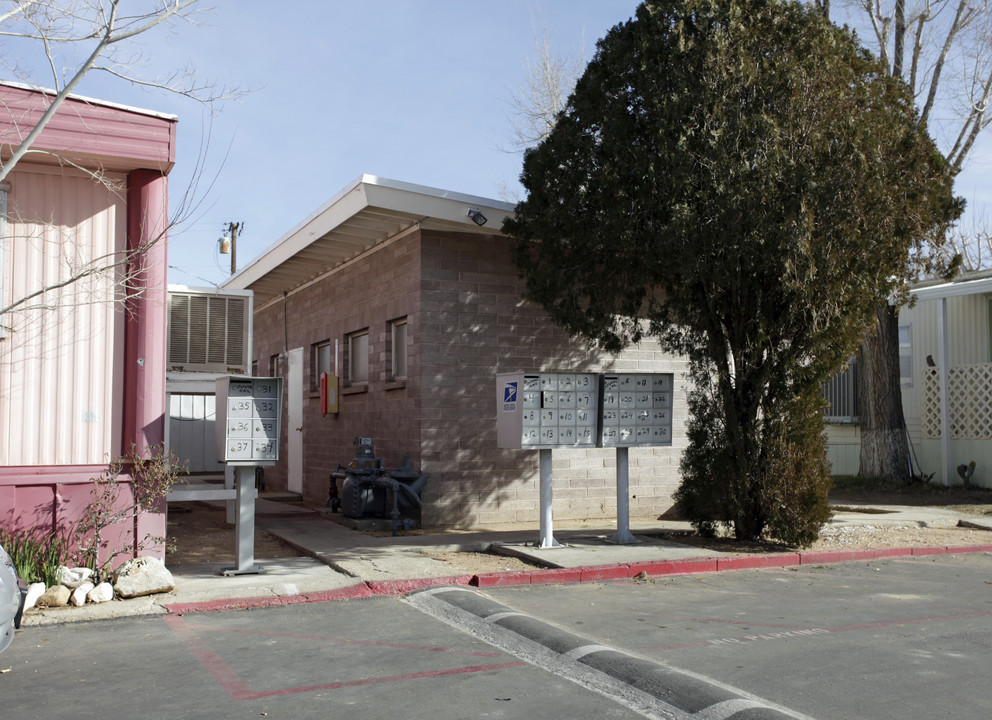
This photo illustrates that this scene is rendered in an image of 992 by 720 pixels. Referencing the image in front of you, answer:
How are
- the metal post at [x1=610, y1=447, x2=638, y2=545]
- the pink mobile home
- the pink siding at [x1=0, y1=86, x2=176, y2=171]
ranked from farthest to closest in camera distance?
1. the metal post at [x1=610, y1=447, x2=638, y2=545]
2. the pink mobile home
3. the pink siding at [x1=0, y1=86, x2=176, y2=171]

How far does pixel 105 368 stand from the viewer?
350 inches

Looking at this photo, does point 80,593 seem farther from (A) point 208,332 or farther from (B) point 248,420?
(A) point 208,332

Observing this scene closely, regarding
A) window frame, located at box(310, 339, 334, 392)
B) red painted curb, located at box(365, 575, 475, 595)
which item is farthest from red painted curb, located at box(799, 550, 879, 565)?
window frame, located at box(310, 339, 334, 392)

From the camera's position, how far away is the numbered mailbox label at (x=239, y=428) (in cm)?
897

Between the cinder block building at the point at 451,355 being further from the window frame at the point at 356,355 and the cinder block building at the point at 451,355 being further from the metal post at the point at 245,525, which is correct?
the metal post at the point at 245,525

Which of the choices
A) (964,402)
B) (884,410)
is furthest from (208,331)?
(964,402)

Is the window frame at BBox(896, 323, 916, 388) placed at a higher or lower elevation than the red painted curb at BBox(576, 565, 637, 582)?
higher

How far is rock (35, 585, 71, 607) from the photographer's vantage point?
25.1 feet

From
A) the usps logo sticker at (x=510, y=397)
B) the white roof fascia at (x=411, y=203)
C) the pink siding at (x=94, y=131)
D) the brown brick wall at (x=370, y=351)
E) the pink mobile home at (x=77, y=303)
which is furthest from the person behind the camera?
the brown brick wall at (x=370, y=351)

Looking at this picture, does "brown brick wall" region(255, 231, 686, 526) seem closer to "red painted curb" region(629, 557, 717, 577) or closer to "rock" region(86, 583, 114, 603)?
"red painted curb" region(629, 557, 717, 577)

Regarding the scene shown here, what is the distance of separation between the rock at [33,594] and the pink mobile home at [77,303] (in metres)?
0.76

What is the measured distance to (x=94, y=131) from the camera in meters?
8.60

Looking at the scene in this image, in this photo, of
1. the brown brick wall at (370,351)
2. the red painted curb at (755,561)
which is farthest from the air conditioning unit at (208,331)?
the red painted curb at (755,561)

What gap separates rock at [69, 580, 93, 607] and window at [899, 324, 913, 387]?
723 inches
